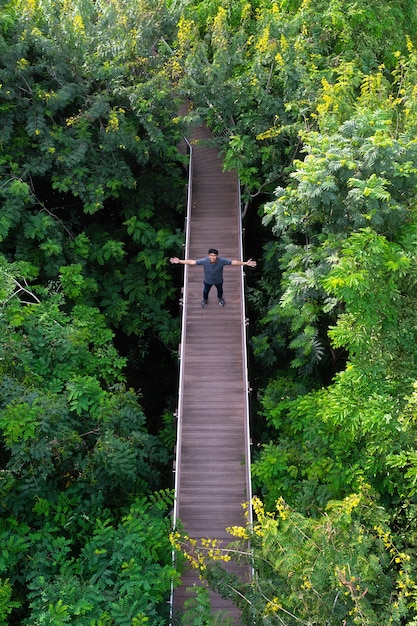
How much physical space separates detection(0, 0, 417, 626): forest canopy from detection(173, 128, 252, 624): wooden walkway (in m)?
0.50

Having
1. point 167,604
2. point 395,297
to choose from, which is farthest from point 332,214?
point 167,604

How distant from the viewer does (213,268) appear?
13641 millimetres

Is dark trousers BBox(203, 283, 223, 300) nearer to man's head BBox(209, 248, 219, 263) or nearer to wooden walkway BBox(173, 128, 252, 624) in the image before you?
wooden walkway BBox(173, 128, 252, 624)

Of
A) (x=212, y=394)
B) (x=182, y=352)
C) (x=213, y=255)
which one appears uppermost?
(x=213, y=255)

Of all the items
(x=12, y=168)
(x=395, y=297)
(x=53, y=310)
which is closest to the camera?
(x=395, y=297)

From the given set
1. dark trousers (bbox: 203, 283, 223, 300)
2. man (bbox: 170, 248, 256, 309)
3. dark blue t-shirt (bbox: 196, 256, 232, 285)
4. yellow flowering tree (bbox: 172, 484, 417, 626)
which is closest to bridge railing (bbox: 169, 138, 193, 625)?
dark trousers (bbox: 203, 283, 223, 300)

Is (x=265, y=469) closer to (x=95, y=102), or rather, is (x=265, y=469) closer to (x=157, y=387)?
(x=157, y=387)

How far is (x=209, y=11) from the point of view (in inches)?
651

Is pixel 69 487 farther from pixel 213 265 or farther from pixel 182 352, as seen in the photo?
pixel 213 265

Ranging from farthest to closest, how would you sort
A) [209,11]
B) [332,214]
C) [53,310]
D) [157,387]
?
[157,387], [209,11], [53,310], [332,214]

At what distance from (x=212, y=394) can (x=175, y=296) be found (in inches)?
179

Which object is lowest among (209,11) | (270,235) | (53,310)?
(53,310)

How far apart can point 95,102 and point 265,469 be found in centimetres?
942

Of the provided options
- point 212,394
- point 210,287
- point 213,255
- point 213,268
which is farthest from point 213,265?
point 212,394
